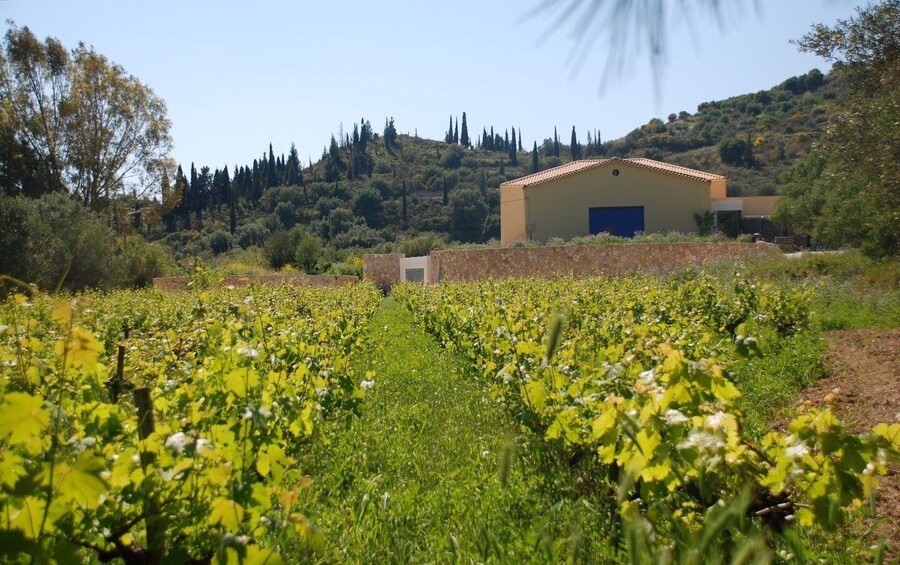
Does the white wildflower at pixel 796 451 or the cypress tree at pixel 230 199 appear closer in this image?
the white wildflower at pixel 796 451

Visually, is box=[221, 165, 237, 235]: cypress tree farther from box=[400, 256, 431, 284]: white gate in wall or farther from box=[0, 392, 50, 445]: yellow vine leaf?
box=[0, 392, 50, 445]: yellow vine leaf

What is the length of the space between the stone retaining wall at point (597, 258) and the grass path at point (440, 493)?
15.2 meters

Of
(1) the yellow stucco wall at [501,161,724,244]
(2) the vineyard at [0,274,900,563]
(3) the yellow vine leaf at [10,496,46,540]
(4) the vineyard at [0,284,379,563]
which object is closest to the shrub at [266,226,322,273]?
(1) the yellow stucco wall at [501,161,724,244]

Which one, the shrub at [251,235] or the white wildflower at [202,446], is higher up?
the shrub at [251,235]

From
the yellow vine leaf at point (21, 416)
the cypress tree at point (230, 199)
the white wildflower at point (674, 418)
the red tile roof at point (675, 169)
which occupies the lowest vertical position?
the white wildflower at point (674, 418)

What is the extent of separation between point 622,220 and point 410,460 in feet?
84.8

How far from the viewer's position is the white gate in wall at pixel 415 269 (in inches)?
1174

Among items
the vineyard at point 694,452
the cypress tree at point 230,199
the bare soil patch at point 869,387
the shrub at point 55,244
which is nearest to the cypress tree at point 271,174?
the cypress tree at point 230,199

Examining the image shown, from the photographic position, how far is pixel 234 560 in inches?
73.4

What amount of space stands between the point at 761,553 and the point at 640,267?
68.7ft

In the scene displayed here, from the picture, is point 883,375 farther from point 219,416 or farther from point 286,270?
point 286,270

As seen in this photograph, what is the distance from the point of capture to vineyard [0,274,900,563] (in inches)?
71.9

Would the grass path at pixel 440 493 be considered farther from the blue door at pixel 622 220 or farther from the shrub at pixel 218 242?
the shrub at pixel 218 242

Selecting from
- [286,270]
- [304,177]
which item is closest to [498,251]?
[286,270]
